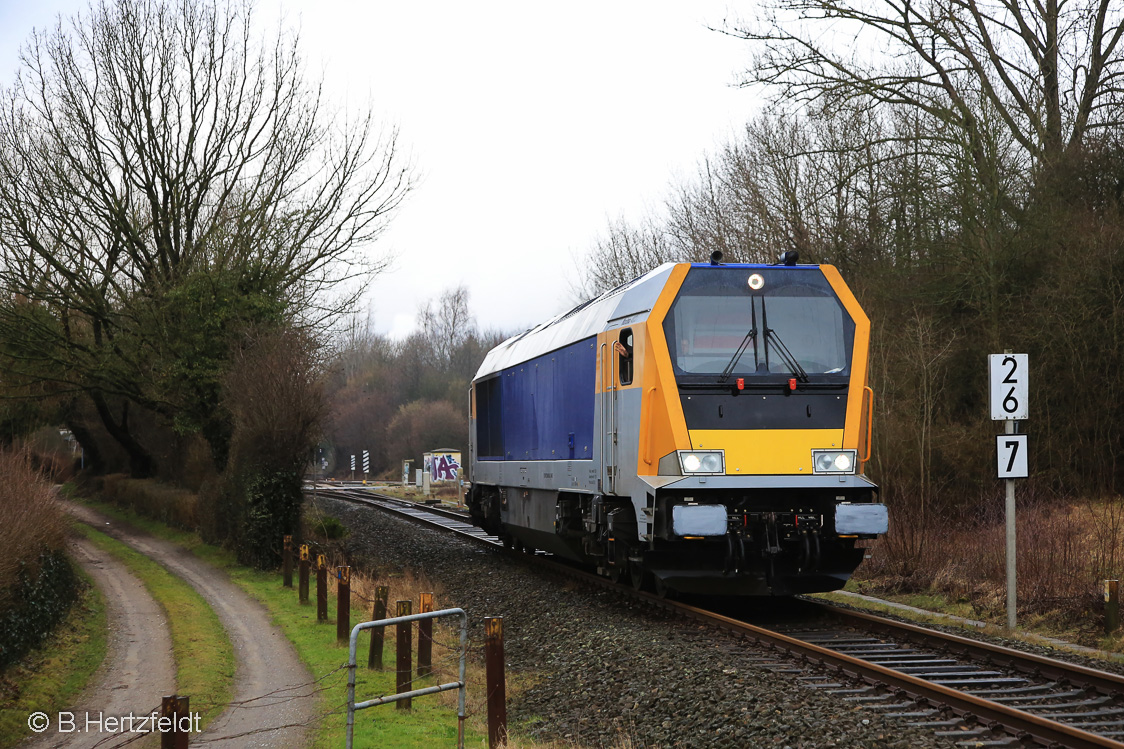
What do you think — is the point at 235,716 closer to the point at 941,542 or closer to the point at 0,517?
the point at 0,517

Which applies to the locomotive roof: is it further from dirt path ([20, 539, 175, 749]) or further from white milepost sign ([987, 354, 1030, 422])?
dirt path ([20, 539, 175, 749])

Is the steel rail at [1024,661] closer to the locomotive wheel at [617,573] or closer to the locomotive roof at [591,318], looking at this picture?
the locomotive wheel at [617,573]

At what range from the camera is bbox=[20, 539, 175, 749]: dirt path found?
8.30 meters

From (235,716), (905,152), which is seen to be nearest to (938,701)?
(235,716)

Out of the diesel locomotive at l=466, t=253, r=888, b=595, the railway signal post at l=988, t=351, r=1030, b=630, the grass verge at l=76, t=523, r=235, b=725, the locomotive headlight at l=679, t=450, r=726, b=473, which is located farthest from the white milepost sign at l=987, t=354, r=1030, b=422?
the grass verge at l=76, t=523, r=235, b=725

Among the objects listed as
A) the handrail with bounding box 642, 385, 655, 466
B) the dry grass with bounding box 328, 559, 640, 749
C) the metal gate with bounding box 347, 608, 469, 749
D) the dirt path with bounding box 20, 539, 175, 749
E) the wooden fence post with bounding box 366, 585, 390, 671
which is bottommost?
the dirt path with bounding box 20, 539, 175, 749

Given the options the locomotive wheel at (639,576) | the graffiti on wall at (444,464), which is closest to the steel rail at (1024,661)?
the locomotive wheel at (639,576)

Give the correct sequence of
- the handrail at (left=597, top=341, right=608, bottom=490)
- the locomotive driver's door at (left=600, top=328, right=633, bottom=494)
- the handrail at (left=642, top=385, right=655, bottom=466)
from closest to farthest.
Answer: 1. the handrail at (left=642, top=385, right=655, bottom=466)
2. the locomotive driver's door at (left=600, top=328, right=633, bottom=494)
3. the handrail at (left=597, top=341, right=608, bottom=490)

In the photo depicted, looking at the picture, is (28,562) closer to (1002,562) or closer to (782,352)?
(782,352)

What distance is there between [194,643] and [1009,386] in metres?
9.64

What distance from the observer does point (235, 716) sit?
8602mm

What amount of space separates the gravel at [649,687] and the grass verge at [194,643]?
278cm

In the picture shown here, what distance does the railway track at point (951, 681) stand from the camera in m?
6.38

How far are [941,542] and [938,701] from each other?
26.8ft
